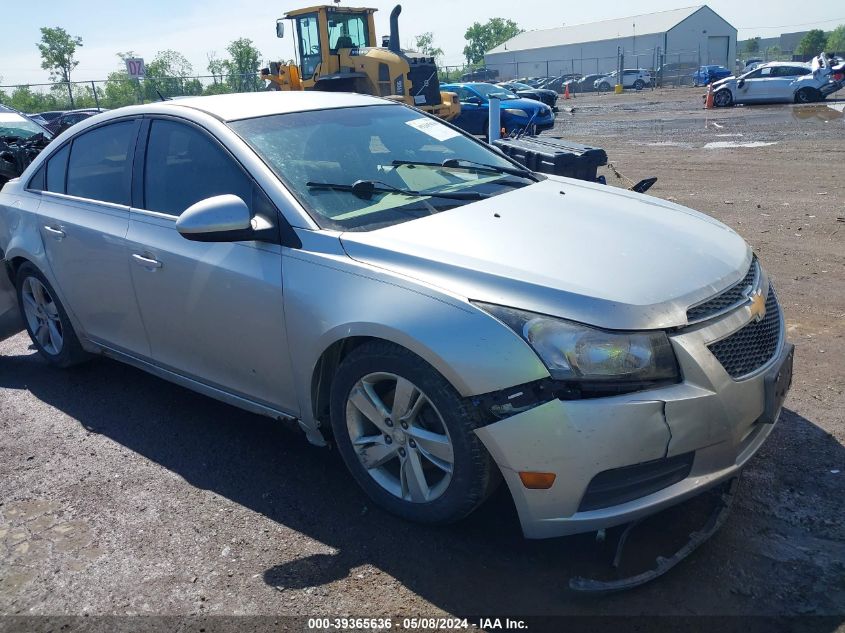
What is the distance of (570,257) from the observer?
296 cm

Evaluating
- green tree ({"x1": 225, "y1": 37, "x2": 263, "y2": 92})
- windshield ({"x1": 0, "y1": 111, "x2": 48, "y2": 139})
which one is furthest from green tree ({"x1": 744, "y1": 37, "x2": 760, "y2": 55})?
windshield ({"x1": 0, "y1": 111, "x2": 48, "y2": 139})

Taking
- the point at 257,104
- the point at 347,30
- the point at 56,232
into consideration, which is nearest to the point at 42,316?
the point at 56,232

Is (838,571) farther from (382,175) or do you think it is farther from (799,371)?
(382,175)

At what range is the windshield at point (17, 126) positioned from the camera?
10.9 m

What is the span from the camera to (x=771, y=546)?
291 cm

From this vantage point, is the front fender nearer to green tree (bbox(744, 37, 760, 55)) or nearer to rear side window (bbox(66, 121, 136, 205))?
rear side window (bbox(66, 121, 136, 205))

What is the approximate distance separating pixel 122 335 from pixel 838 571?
375 centimetres

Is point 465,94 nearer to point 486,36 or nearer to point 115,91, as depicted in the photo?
point 115,91

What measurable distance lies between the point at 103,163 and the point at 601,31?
288 ft

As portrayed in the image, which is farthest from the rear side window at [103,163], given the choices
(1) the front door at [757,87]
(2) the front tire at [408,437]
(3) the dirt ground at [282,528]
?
(1) the front door at [757,87]

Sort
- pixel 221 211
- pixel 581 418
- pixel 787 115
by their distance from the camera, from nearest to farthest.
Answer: pixel 581 418
pixel 221 211
pixel 787 115

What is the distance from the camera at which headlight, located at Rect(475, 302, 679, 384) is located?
2.60m

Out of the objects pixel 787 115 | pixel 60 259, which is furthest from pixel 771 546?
pixel 787 115

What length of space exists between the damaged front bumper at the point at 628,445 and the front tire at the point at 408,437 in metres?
0.14
